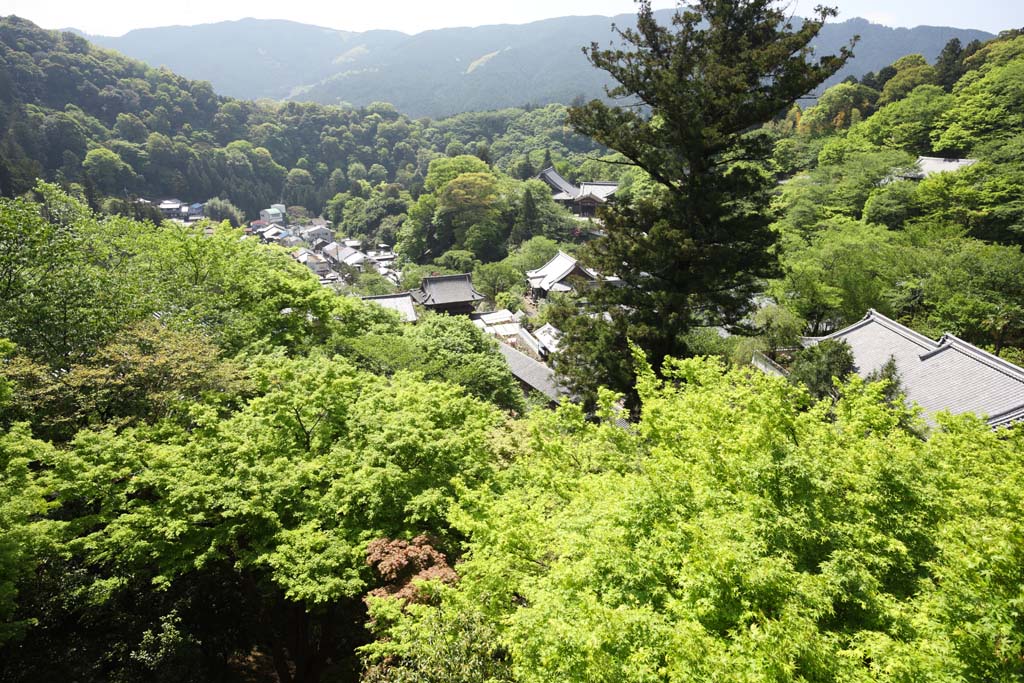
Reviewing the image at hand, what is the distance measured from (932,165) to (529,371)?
2558 cm

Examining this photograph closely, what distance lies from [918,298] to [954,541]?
1797 cm

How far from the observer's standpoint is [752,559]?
14.8 ft

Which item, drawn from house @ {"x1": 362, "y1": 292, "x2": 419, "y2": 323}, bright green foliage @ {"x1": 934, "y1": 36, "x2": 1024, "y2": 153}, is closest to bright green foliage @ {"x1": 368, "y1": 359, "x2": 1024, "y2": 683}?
house @ {"x1": 362, "y1": 292, "x2": 419, "y2": 323}

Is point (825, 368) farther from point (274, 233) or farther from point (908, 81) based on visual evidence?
point (274, 233)

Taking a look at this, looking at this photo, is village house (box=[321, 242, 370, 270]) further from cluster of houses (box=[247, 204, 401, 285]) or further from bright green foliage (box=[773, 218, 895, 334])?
bright green foliage (box=[773, 218, 895, 334])

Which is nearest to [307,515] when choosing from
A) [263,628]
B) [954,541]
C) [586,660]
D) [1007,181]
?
[263,628]

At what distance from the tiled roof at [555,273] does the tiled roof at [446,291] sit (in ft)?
13.6

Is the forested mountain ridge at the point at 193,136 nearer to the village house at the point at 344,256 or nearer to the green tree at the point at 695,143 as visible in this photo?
the village house at the point at 344,256

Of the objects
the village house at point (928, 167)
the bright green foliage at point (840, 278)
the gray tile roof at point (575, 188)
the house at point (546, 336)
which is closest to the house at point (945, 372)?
the bright green foliage at point (840, 278)

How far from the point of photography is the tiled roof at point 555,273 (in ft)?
114

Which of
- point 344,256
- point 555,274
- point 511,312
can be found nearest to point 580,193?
point 555,274

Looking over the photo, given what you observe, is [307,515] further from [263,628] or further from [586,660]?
[586,660]

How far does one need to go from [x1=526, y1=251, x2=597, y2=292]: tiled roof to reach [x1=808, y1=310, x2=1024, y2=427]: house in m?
19.9

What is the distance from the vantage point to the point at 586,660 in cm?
414
